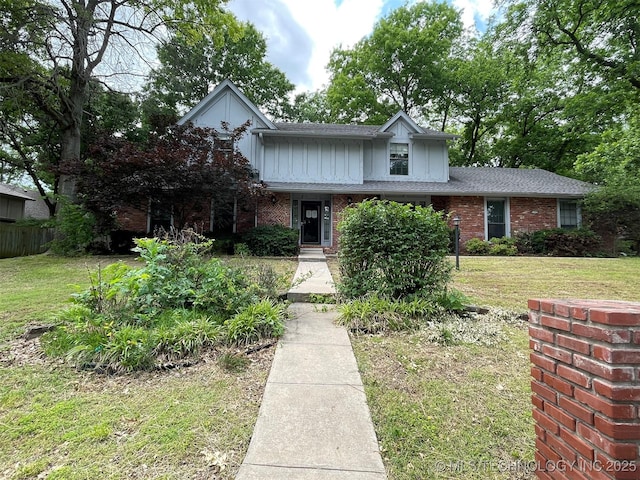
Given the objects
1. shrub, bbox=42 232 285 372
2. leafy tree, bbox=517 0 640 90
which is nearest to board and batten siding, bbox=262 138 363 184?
leafy tree, bbox=517 0 640 90

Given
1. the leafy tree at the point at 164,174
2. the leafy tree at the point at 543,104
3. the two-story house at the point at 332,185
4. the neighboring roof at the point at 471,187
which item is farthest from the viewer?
the two-story house at the point at 332,185

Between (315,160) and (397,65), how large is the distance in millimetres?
14285

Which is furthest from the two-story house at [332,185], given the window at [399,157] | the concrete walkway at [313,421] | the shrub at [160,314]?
the concrete walkway at [313,421]

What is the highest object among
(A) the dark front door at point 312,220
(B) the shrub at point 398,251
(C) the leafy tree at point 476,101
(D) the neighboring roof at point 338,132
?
(C) the leafy tree at point 476,101

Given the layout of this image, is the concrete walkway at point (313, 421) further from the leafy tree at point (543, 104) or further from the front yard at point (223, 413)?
the leafy tree at point (543, 104)

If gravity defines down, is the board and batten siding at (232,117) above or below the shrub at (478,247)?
above

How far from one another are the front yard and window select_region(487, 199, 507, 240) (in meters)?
11.5

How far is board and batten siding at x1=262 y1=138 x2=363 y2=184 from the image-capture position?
1373 cm

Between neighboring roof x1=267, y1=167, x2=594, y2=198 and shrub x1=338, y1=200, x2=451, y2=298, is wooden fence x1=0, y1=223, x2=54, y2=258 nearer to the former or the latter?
neighboring roof x1=267, y1=167, x2=594, y2=198

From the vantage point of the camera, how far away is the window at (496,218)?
45.1 feet

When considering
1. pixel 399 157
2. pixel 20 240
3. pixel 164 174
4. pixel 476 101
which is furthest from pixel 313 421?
pixel 476 101

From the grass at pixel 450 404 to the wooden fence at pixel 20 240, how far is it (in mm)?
14951

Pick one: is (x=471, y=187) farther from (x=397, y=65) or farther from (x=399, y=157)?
(x=397, y=65)

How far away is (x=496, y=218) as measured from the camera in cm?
1388
